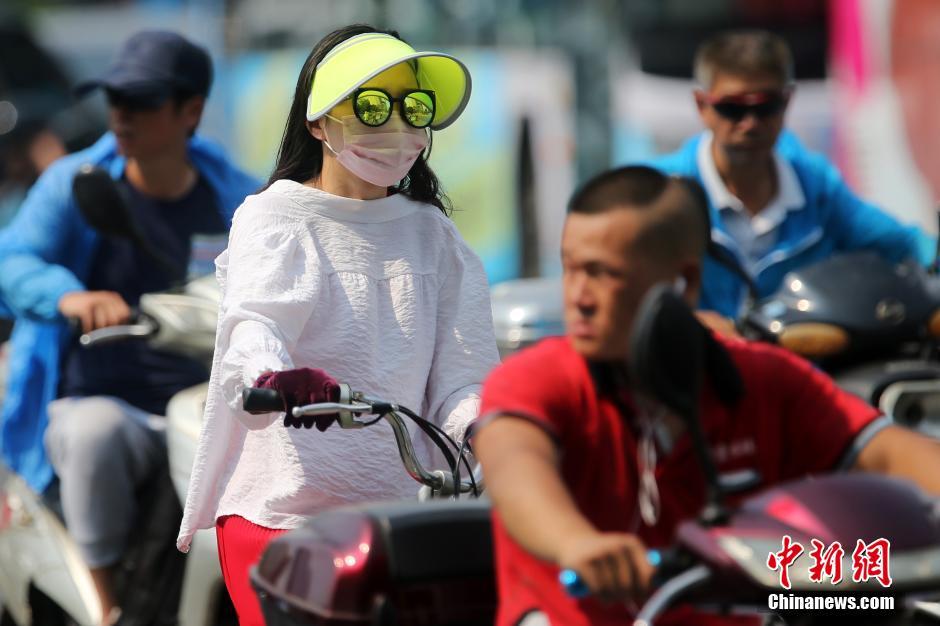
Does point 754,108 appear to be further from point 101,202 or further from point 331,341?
point 331,341

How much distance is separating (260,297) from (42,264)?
7.05 ft

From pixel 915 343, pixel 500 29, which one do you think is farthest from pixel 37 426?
pixel 500 29

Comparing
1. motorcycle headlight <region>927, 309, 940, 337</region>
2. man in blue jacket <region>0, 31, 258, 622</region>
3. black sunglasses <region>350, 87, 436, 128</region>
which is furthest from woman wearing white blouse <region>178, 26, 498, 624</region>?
man in blue jacket <region>0, 31, 258, 622</region>

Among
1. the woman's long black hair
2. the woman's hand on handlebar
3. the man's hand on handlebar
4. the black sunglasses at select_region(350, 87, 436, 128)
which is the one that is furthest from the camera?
the man's hand on handlebar

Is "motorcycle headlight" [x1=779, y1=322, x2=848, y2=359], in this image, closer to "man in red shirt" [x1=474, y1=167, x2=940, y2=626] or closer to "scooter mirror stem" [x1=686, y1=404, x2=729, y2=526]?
"man in red shirt" [x1=474, y1=167, x2=940, y2=626]

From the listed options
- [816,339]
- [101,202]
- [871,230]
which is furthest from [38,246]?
[871,230]

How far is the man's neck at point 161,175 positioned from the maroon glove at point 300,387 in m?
2.53

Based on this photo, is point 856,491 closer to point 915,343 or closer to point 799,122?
point 915,343

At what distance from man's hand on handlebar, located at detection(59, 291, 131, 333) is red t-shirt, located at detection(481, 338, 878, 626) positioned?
2.58 m

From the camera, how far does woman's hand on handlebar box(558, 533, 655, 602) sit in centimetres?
210

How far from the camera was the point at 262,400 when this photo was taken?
2824mm

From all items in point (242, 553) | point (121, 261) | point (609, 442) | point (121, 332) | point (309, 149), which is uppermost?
point (309, 149)

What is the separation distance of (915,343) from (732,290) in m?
0.71

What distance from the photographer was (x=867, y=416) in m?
2.53
